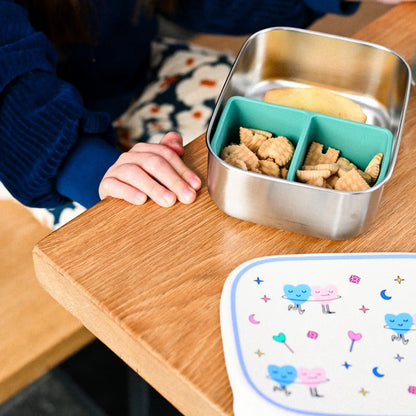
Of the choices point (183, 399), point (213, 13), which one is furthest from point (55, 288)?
point (213, 13)

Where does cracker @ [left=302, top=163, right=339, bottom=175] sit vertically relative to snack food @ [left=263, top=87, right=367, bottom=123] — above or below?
below

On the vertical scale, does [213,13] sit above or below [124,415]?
above

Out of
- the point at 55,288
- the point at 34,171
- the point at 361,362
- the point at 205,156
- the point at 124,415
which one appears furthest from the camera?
the point at 124,415

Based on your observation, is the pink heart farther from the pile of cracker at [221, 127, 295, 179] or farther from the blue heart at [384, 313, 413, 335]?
the pile of cracker at [221, 127, 295, 179]

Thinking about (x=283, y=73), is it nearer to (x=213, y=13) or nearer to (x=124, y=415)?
(x=213, y=13)

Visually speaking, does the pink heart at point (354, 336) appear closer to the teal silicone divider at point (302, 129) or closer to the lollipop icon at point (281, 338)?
the lollipop icon at point (281, 338)

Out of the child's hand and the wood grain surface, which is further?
the wood grain surface

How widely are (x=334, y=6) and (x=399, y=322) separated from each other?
75 cm

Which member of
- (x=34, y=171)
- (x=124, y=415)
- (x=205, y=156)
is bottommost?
(x=124, y=415)

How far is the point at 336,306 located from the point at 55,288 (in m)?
0.26

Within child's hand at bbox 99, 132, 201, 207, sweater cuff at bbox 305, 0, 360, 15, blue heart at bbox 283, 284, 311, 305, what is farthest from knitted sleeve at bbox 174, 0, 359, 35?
blue heart at bbox 283, 284, 311, 305

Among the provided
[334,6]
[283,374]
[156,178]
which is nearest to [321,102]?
[156,178]

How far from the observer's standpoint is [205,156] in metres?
0.64

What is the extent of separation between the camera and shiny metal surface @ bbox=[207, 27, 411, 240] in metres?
0.51
